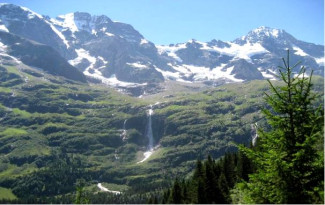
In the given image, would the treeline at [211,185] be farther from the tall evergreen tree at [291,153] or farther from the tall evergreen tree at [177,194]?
the tall evergreen tree at [291,153]

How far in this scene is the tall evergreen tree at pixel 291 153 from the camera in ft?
73.9

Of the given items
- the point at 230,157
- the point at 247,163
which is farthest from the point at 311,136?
the point at 230,157

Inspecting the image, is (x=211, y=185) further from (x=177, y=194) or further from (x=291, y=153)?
(x=291, y=153)

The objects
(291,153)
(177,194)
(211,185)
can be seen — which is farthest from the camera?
(177,194)

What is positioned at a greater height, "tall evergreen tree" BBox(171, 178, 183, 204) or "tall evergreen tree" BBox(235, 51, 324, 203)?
"tall evergreen tree" BBox(235, 51, 324, 203)

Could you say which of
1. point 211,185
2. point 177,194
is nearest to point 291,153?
point 211,185

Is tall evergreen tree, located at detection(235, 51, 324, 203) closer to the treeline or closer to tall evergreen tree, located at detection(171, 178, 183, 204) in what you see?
the treeline

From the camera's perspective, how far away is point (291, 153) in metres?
23.9

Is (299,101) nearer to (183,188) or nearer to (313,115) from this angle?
(313,115)

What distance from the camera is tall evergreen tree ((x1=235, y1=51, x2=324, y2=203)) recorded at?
22531mm

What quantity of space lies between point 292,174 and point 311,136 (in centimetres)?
290

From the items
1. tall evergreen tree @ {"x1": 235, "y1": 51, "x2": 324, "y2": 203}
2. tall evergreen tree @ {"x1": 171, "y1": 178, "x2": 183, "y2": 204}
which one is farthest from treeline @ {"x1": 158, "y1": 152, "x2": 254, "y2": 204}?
tall evergreen tree @ {"x1": 235, "y1": 51, "x2": 324, "y2": 203}

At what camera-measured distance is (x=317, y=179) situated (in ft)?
74.1

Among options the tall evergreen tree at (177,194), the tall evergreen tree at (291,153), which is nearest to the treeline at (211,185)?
the tall evergreen tree at (177,194)
